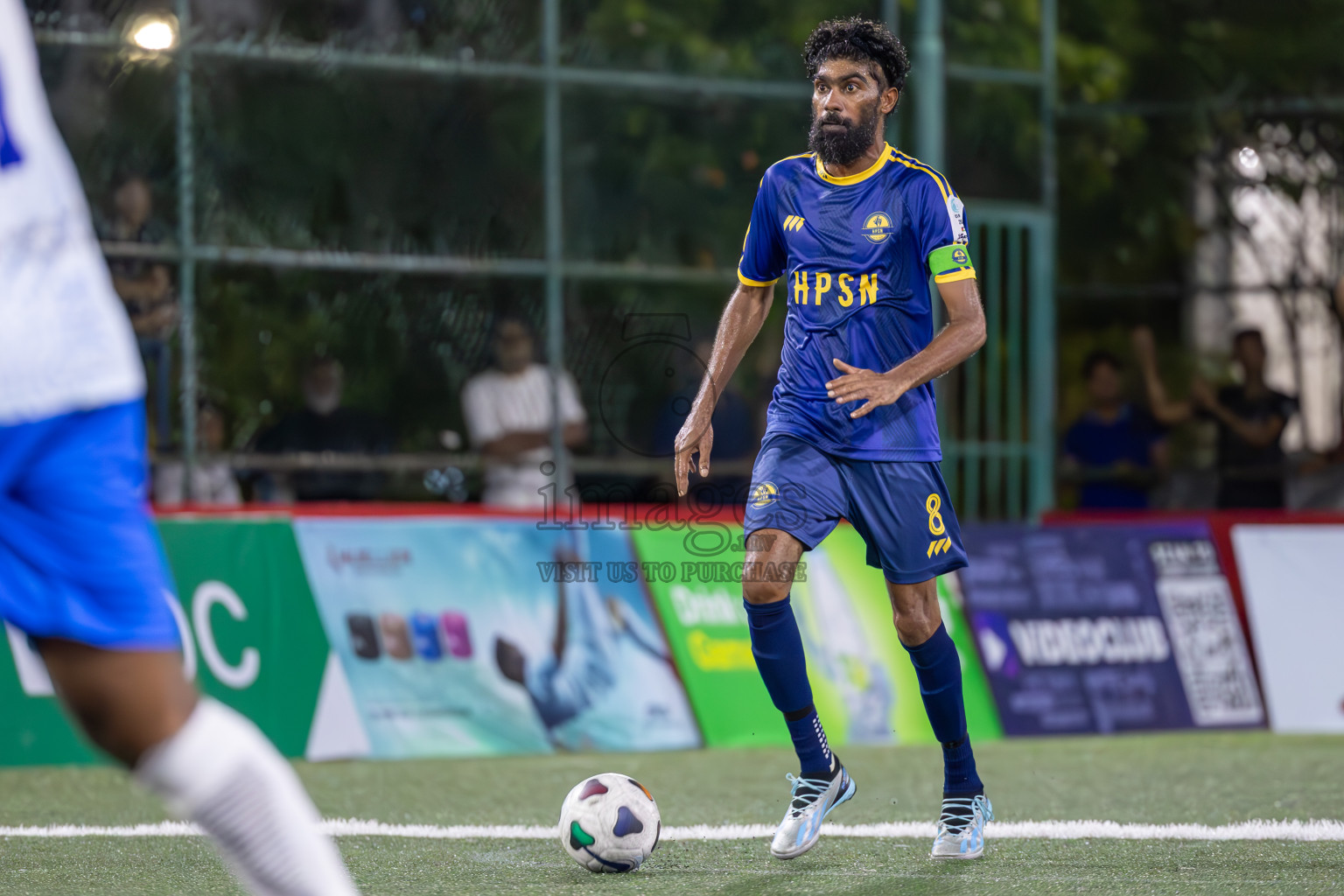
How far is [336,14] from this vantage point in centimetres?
1085

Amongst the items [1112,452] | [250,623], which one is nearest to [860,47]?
[250,623]

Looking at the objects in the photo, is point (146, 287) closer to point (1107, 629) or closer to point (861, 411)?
point (1107, 629)

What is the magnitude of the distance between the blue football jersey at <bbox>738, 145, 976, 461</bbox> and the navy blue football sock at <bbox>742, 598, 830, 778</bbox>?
0.52 meters


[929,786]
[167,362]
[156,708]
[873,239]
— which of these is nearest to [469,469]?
[167,362]

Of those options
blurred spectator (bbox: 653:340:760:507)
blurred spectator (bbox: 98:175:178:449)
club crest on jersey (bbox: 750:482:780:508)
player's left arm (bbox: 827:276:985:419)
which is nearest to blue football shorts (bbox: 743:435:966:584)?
club crest on jersey (bbox: 750:482:780:508)

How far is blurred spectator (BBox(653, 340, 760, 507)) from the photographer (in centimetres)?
1130

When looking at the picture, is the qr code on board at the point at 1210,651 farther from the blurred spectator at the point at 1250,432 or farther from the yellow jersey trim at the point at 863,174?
the yellow jersey trim at the point at 863,174

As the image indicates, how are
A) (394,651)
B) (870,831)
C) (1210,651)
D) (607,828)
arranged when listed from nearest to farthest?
1. (607,828)
2. (870,831)
3. (394,651)
4. (1210,651)

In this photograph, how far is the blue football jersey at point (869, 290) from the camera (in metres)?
5.40

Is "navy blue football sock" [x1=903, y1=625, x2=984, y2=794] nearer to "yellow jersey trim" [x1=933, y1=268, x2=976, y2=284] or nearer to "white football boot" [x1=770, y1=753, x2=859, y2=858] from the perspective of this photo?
"white football boot" [x1=770, y1=753, x2=859, y2=858]

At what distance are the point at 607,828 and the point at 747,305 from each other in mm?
1672

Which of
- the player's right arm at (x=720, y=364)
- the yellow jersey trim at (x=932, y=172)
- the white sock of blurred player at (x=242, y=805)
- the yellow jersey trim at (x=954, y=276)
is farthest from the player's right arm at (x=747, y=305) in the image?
the white sock of blurred player at (x=242, y=805)

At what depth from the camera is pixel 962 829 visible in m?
5.33

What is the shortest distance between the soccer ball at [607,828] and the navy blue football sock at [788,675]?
543 mm
